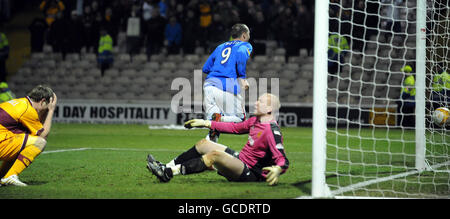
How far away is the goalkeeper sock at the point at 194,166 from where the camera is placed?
5.87 m

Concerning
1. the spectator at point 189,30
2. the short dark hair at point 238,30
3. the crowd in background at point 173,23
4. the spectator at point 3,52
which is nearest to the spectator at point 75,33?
the crowd in background at point 173,23

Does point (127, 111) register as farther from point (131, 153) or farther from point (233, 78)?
point (233, 78)

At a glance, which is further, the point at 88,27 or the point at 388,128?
the point at 88,27

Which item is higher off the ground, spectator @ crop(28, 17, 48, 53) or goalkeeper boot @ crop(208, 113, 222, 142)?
spectator @ crop(28, 17, 48, 53)

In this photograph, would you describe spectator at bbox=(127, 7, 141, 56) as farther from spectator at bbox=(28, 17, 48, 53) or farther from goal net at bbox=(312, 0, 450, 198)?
goal net at bbox=(312, 0, 450, 198)

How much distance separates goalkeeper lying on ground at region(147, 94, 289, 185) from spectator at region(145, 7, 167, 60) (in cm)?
1312

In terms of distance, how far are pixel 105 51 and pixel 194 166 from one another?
14650 mm

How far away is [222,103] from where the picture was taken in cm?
828

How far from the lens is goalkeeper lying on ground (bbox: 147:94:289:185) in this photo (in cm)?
579

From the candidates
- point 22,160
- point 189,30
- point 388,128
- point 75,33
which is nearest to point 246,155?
point 22,160

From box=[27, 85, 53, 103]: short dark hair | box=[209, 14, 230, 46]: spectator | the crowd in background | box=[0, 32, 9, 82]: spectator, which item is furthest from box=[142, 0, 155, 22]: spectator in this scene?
box=[27, 85, 53, 103]: short dark hair

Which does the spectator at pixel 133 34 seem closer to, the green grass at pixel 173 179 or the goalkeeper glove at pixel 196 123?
the green grass at pixel 173 179

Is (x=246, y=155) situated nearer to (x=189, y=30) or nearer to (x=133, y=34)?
(x=189, y=30)
